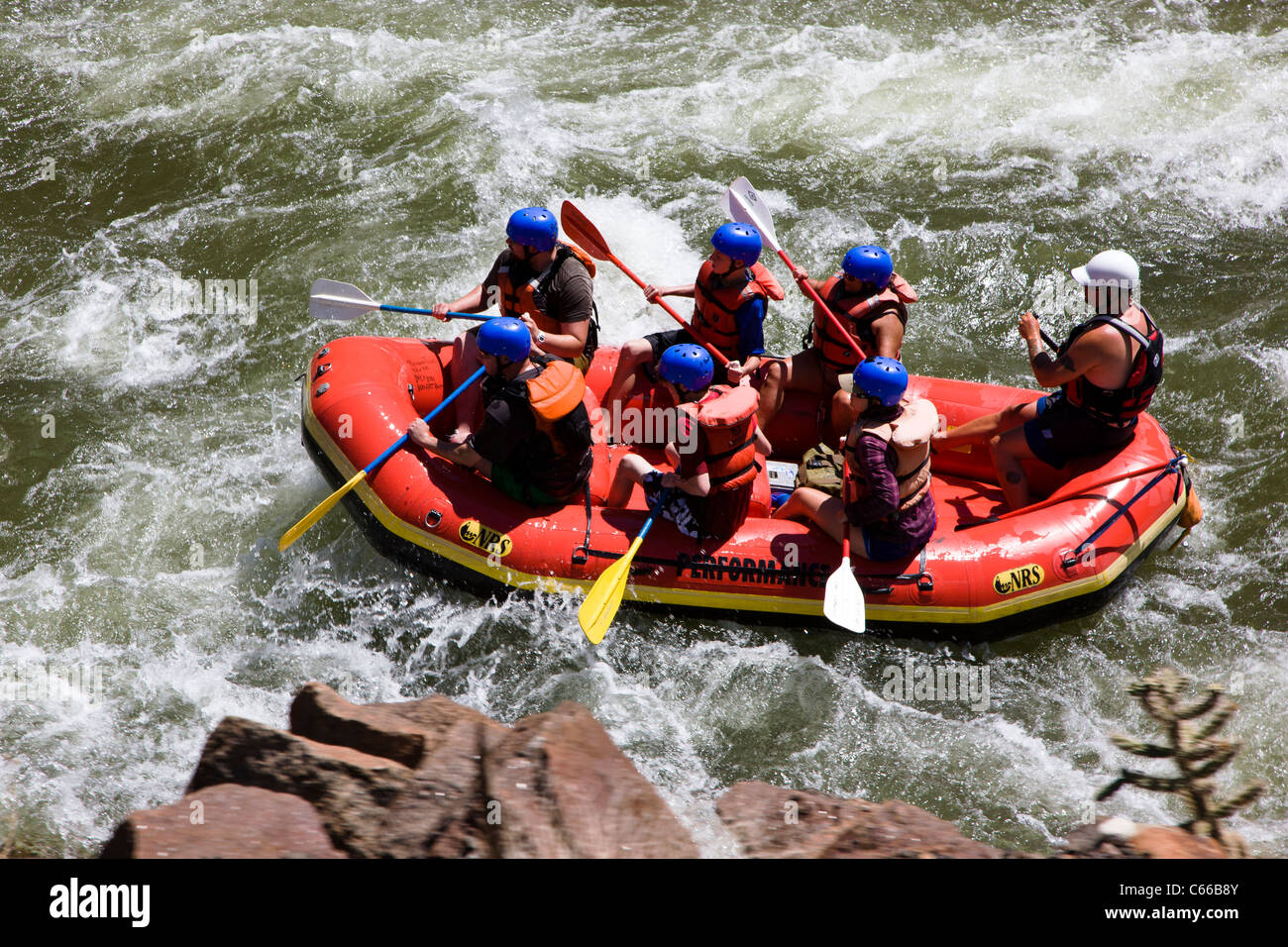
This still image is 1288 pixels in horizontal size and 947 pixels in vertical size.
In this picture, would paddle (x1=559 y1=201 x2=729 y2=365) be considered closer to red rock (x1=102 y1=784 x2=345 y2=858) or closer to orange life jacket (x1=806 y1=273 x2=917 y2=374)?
orange life jacket (x1=806 y1=273 x2=917 y2=374)

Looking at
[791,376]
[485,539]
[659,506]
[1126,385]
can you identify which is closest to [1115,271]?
[1126,385]

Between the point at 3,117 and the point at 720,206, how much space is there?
713cm

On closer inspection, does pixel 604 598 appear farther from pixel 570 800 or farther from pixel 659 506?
pixel 570 800

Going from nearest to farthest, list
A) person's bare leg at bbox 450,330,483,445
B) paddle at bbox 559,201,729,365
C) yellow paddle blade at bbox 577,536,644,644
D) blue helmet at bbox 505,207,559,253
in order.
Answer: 1. yellow paddle blade at bbox 577,536,644,644
2. blue helmet at bbox 505,207,559,253
3. person's bare leg at bbox 450,330,483,445
4. paddle at bbox 559,201,729,365

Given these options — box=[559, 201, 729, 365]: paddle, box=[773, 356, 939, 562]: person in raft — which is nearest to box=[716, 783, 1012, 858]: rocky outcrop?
box=[773, 356, 939, 562]: person in raft

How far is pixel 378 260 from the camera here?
29.4 ft

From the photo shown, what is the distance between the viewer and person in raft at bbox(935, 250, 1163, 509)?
5.46m

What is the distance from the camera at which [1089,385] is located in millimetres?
5664

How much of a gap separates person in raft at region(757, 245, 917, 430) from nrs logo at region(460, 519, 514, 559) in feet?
5.99

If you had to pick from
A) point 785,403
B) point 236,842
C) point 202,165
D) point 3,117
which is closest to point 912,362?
point 785,403

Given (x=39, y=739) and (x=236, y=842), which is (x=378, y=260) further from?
(x=236, y=842)

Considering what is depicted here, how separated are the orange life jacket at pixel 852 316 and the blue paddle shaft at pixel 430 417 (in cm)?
198

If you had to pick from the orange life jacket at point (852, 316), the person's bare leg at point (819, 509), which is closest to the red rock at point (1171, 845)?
the person's bare leg at point (819, 509)
